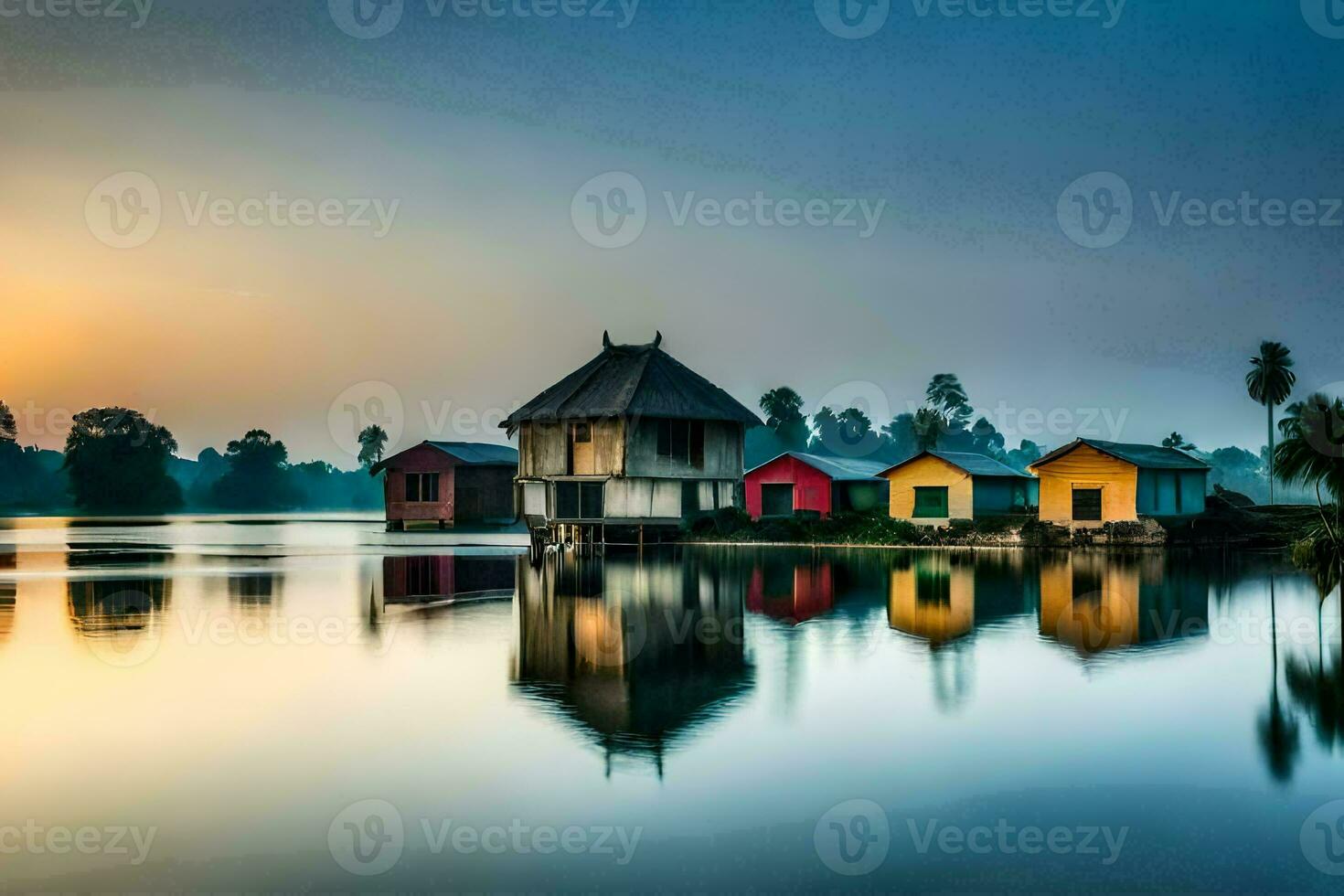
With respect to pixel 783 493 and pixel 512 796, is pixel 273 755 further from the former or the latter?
pixel 783 493

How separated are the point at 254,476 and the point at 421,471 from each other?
92.5 m

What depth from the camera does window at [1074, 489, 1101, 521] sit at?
5475 centimetres

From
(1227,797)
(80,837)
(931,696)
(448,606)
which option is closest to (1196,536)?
(448,606)

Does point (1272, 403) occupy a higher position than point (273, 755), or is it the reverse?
point (1272, 403)

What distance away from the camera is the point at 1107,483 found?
2135 inches

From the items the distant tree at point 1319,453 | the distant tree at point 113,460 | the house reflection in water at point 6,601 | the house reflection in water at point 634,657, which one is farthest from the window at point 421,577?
the distant tree at point 113,460

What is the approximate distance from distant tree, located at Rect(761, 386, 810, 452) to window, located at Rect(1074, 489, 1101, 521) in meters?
75.9

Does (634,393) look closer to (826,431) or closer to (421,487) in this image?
(421,487)

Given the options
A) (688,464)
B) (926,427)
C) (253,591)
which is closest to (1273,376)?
(926,427)

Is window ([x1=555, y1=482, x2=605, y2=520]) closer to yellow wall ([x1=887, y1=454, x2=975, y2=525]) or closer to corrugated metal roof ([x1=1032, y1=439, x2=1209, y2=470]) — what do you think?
yellow wall ([x1=887, y1=454, x2=975, y2=525])

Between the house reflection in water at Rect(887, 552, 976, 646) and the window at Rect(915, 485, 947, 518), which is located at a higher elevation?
the window at Rect(915, 485, 947, 518)

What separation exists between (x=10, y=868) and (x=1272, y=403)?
324 ft

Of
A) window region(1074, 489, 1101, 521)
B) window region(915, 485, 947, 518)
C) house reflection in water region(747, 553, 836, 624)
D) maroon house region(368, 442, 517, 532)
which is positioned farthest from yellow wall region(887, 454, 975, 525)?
maroon house region(368, 442, 517, 532)

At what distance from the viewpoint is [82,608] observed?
26219mm
